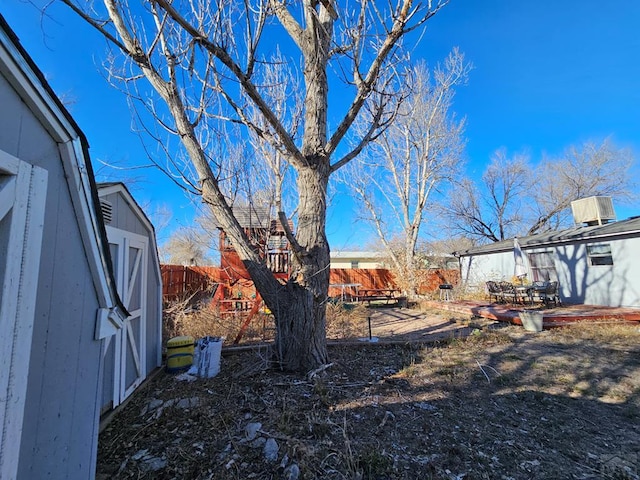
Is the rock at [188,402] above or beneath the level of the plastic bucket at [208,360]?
beneath

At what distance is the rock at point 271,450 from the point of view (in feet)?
8.24

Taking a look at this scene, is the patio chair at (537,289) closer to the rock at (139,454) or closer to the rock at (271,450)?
the rock at (271,450)

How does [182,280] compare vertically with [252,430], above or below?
above

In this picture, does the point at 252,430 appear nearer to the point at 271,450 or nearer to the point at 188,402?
the point at 271,450

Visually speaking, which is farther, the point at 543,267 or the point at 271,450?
the point at 543,267

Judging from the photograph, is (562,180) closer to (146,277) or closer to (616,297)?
(616,297)

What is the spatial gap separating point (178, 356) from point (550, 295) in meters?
11.9

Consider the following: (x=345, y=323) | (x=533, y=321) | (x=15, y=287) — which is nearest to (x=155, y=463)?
(x=15, y=287)

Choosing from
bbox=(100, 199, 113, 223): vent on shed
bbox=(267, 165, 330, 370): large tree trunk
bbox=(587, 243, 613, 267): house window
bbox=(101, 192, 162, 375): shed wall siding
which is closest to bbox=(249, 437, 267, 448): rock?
bbox=(267, 165, 330, 370): large tree trunk

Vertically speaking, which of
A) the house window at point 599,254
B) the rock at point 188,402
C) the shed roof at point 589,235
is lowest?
the rock at point 188,402

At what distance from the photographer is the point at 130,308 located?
4.10 meters

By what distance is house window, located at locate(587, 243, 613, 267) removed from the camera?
10.4m

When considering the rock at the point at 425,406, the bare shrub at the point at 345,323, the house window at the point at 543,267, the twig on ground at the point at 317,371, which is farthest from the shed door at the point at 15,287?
the house window at the point at 543,267

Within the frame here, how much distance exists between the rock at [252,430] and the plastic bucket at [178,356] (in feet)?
7.61
